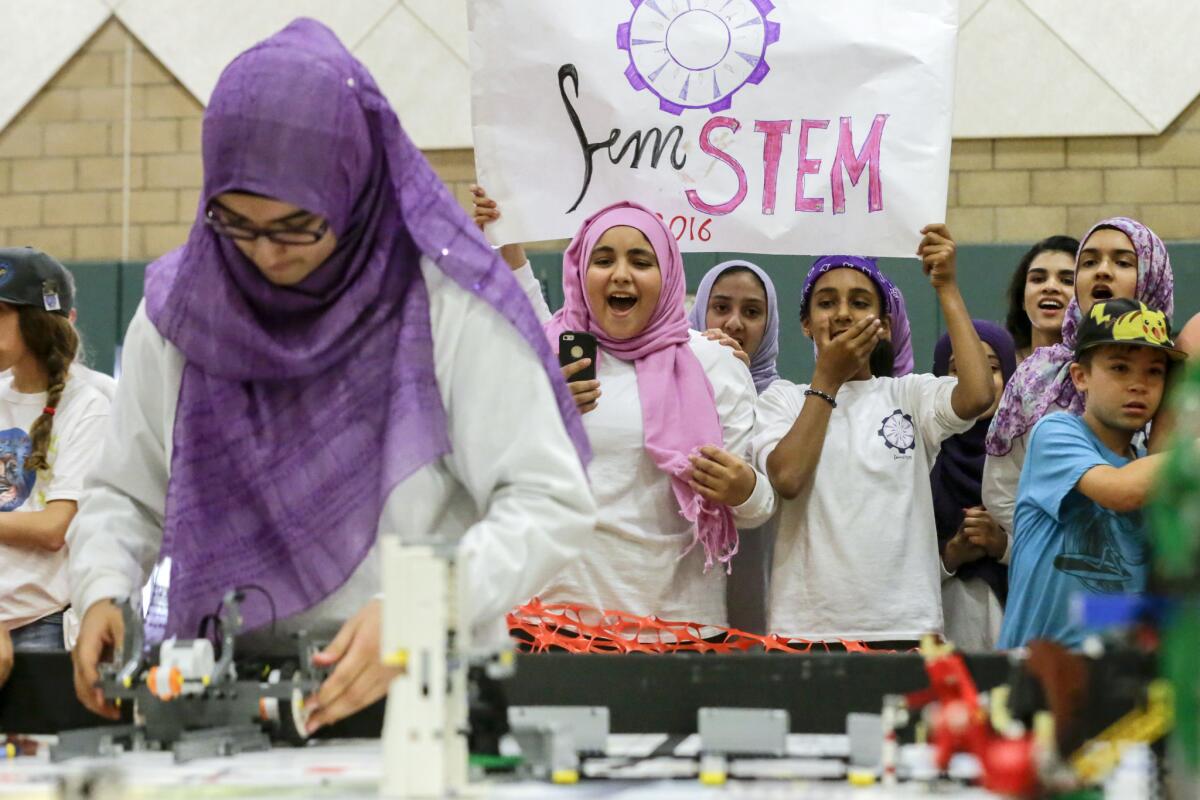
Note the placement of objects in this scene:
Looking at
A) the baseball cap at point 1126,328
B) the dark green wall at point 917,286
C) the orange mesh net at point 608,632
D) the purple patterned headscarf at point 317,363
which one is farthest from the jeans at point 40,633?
the dark green wall at point 917,286

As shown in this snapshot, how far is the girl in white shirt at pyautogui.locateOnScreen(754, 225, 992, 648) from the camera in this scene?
2.97m

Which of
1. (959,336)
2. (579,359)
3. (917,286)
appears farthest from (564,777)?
(917,286)

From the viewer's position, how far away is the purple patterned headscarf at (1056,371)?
301cm

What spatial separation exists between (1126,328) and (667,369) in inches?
34.8

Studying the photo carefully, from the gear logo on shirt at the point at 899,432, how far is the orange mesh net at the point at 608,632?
53cm

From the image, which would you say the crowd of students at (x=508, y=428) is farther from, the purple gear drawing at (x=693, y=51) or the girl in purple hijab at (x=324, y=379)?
the purple gear drawing at (x=693, y=51)

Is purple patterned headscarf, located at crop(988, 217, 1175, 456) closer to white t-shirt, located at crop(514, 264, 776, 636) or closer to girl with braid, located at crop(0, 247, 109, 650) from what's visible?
white t-shirt, located at crop(514, 264, 776, 636)

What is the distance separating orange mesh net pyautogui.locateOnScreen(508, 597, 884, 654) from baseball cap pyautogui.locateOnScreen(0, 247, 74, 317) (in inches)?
49.7

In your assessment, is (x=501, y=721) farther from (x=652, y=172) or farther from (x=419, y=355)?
(x=652, y=172)

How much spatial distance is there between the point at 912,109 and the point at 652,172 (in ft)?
1.90

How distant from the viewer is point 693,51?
326 centimetres

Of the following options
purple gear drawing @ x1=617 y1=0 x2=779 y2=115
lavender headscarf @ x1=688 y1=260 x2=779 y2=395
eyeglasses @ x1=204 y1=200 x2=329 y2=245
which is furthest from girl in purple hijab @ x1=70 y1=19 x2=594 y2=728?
lavender headscarf @ x1=688 y1=260 x2=779 y2=395

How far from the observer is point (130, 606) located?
177 cm

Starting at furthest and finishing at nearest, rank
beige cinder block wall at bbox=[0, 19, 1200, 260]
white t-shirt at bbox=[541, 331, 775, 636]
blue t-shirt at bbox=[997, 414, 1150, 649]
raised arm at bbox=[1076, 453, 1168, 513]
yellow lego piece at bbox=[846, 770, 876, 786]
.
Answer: beige cinder block wall at bbox=[0, 19, 1200, 260], white t-shirt at bbox=[541, 331, 775, 636], blue t-shirt at bbox=[997, 414, 1150, 649], raised arm at bbox=[1076, 453, 1168, 513], yellow lego piece at bbox=[846, 770, 876, 786]
